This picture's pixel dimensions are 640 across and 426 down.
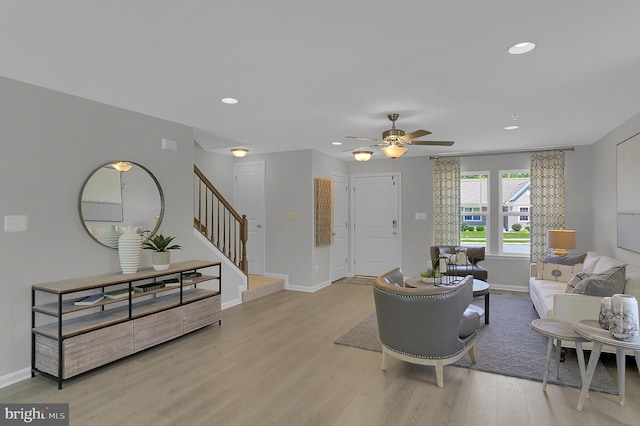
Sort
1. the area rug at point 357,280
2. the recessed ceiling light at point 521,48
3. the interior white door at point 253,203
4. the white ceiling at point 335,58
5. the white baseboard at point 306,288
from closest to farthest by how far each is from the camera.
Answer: the white ceiling at point 335,58
the recessed ceiling light at point 521,48
the white baseboard at point 306,288
the interior white door at point 253,203
the area rug at point 357,280

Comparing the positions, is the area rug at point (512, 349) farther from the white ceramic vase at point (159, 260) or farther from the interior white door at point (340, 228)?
the interior white door at point (340, 228)

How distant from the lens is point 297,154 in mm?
6527

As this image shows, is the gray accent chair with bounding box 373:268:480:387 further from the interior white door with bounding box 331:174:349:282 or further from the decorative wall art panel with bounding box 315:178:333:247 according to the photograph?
the interior white door with bounding box 331:174:349:282

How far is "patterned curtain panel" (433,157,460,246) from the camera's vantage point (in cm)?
682

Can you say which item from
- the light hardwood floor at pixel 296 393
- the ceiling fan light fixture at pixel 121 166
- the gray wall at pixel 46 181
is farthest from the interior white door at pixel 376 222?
the ceiling fan light fixture at pixel 121 166

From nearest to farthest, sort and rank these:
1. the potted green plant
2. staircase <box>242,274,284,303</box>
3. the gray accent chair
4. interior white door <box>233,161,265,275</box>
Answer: the gray accent chair
the potted green plant
staircase <box>242,274,284,303</box>
interior white door <box>233,161,265,275</box>

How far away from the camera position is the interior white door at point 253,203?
6.93 metres

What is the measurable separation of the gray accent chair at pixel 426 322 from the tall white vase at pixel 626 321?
997 mm

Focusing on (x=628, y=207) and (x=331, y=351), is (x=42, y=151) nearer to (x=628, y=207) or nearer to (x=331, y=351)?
(x=331, y=351)

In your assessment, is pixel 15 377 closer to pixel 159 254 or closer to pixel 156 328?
pixel 156 328

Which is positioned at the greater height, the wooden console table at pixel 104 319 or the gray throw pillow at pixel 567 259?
the gray throw pillow at pixel 567 259

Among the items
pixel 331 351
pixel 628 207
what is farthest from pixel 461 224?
pixel 331 351

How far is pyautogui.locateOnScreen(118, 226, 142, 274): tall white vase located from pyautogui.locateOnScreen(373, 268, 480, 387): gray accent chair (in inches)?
98.2

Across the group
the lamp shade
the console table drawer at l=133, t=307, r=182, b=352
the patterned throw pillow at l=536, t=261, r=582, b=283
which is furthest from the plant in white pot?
the lamp shade
